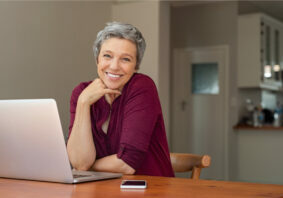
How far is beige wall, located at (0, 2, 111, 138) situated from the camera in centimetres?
384

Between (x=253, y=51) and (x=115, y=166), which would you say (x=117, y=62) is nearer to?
(x=115, y=166)

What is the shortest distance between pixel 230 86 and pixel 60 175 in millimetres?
5306

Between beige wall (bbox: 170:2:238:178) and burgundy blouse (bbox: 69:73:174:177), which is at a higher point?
beige wall (bbox: 170:2:238:178)

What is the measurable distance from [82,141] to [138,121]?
0.75 feet

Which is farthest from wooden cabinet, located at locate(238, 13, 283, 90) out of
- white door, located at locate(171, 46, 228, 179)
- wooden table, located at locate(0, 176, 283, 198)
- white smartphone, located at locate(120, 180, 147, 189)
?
white smartphone, located at locate(120, 180, 147, 189)

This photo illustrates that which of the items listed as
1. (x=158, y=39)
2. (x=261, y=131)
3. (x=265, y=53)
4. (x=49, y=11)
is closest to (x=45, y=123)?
(x=49, y=11)

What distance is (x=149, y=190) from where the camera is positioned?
1.14 metres

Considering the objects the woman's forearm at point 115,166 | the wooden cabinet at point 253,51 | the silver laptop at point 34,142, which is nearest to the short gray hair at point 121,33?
the woman's forearm at point 115,166

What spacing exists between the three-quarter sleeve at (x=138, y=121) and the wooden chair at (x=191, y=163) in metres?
0.28

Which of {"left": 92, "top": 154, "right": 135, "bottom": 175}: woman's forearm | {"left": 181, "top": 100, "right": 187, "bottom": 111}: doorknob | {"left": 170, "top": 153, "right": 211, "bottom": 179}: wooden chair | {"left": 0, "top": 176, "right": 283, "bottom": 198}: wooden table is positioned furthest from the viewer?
{"left": 181, "top": 100, "right": 187, "bottom": 111}: doorknob

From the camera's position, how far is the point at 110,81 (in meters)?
1.80

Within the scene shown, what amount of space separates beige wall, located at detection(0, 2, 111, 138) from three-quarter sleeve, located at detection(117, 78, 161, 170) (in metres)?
2.30

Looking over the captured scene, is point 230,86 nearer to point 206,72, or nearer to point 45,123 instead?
point 206,72

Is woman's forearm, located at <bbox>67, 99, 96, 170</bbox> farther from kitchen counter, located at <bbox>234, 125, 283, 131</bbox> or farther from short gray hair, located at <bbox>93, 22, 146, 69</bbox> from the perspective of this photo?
kitchen counter, located at <bbox>234, 125, 283, 131</bbox>
